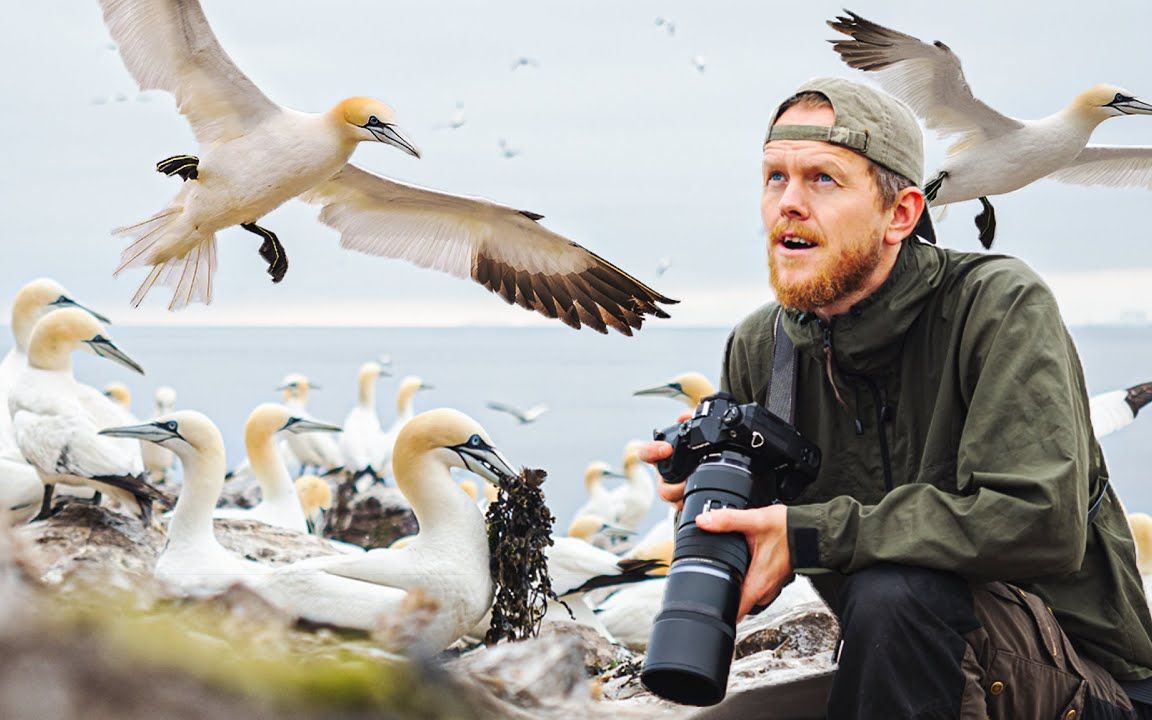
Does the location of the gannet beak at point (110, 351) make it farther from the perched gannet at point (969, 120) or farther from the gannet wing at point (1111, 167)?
the gannet wing at point (1111, 167)

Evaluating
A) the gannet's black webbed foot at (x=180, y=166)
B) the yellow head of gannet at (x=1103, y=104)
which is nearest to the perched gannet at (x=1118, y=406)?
the yellow head of gannet at (x=1103, y=104)

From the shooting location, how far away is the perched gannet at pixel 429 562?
4090 mm

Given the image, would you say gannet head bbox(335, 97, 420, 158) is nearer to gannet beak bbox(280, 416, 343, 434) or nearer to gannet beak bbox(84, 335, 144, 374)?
gannet beak bbox(84, 335, 144, 374)

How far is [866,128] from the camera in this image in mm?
2326

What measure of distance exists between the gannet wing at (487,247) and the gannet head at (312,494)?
308 centimetres

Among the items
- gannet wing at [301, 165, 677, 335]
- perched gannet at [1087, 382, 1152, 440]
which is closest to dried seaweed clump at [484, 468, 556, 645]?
gannet wing at [301, 165, 677, 335]

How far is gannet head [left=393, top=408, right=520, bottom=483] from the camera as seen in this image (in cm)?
473

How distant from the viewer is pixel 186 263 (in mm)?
5871

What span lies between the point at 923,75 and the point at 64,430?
4259 mm

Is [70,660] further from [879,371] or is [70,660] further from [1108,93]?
[1108,93]

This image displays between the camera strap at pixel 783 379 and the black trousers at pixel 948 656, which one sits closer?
the black trousers at pixel 948 656

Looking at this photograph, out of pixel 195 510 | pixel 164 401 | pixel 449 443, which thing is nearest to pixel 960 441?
pixel 449 443

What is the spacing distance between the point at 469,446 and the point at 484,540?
1.31ft

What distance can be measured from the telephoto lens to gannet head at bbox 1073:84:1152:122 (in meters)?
5.37
